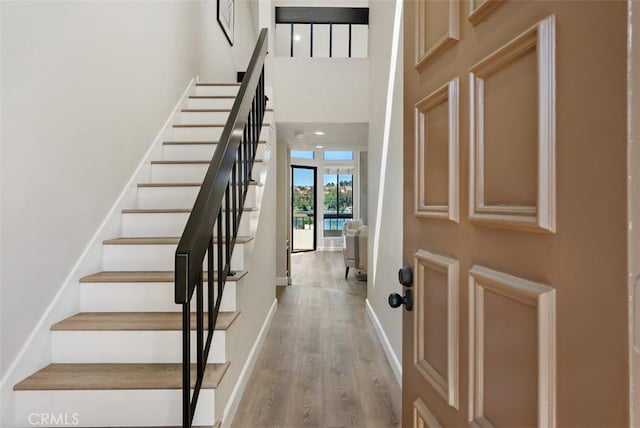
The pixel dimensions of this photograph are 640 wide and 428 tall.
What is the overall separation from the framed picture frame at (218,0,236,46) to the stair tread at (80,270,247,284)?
3.69 m

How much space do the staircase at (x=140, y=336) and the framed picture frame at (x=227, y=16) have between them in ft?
8.97

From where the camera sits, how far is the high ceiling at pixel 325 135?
4215mm

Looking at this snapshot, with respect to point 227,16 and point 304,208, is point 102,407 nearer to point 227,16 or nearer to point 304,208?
point 227,16

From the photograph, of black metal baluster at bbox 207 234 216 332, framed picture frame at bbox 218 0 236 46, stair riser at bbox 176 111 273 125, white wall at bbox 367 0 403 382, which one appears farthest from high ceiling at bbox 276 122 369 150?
black metal baluster at bbox 207 234 216 332

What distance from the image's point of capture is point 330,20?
169 inches

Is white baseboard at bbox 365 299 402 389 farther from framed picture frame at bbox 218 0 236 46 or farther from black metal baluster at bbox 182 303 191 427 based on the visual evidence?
framed picture frame at bbox 218 0 236 46

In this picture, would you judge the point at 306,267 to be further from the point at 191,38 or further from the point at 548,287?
the point at 548,287

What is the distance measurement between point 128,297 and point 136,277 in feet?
0.36

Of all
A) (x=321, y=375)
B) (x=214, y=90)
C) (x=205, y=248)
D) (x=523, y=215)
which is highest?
(x=214, y=90)

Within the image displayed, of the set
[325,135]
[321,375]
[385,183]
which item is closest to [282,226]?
[325,135]

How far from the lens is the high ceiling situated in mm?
4215

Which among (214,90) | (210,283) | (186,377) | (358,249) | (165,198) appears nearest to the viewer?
(186,377)

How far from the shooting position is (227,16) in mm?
4785

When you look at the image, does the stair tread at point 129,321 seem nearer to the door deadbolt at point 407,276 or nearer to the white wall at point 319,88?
the door deadbolt at point 407,276
